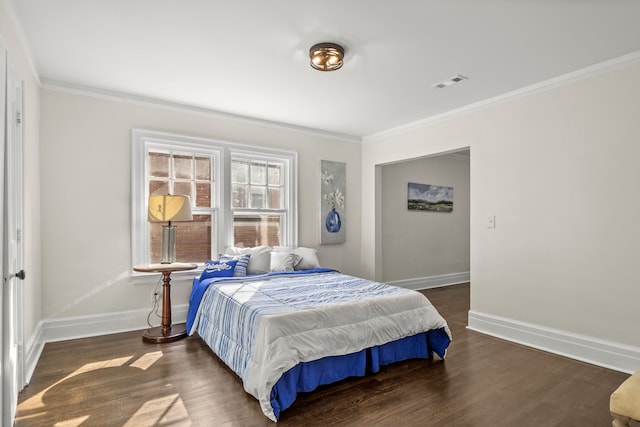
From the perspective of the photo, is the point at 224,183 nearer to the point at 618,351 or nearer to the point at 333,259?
the point at 333,259

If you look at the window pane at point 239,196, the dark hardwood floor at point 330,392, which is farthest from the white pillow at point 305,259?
the dark hardwood floor at point 330,392

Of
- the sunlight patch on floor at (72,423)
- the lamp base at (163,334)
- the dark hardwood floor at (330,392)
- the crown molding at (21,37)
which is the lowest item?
the dark hardwood floor at (330,392)

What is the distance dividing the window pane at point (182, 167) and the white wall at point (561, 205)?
322 centimetres

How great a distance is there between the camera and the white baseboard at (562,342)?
295 cm

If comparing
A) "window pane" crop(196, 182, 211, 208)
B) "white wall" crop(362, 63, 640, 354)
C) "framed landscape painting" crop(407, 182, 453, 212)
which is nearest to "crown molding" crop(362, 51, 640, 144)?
"white wall" crop(362, 63, 640, 354)

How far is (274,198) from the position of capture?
5.08m

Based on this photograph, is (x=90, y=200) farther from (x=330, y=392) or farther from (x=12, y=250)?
(x=330, y=392)

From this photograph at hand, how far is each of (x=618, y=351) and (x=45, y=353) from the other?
4.89m

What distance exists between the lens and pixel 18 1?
2.27 metres

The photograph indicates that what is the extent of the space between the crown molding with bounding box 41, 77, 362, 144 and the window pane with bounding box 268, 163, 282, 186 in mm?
546

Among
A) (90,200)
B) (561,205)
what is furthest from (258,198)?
(561,205)

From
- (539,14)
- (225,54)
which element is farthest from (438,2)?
(225,54)

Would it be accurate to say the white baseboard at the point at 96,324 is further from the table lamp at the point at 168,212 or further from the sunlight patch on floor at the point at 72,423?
the sunlight patch on floor at the point at 72,423

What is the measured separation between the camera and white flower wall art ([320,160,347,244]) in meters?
5.38
